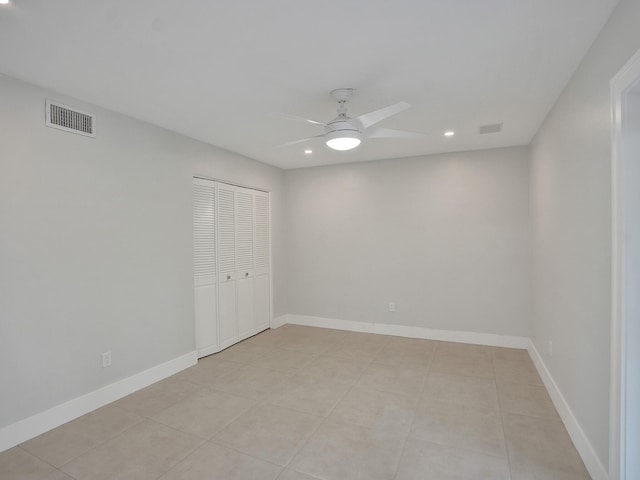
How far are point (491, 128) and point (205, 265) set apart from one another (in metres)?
3.62

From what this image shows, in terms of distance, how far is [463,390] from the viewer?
126 inches

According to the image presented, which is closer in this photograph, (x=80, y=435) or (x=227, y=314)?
(x=80, y=435)

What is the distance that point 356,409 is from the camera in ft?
9.37

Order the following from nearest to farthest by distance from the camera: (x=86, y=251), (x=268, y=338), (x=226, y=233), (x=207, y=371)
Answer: (x=86, y=251) → (x=207, y=371) → (x=226, y=233) → (x=268, y=338)

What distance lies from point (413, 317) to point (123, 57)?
14.5 feet

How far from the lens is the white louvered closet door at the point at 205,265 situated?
158 inches

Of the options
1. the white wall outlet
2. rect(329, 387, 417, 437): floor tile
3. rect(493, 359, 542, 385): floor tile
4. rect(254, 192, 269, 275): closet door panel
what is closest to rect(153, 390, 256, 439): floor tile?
the white wall outlet

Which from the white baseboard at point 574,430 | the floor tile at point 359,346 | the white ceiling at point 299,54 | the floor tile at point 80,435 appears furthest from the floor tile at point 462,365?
the floor tile at point 80,435

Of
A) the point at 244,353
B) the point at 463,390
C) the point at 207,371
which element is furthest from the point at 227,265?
the point at 463,390

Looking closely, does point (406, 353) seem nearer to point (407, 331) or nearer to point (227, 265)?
point (407, 331)

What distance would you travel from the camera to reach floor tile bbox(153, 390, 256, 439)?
2.61m

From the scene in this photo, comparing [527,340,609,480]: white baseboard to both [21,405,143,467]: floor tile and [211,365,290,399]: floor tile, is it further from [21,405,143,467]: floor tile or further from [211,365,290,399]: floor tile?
[21,405,143,467]: floor tile

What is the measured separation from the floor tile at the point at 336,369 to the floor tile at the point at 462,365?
0.81 metres

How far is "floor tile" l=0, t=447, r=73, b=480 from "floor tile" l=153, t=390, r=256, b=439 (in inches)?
28.0
